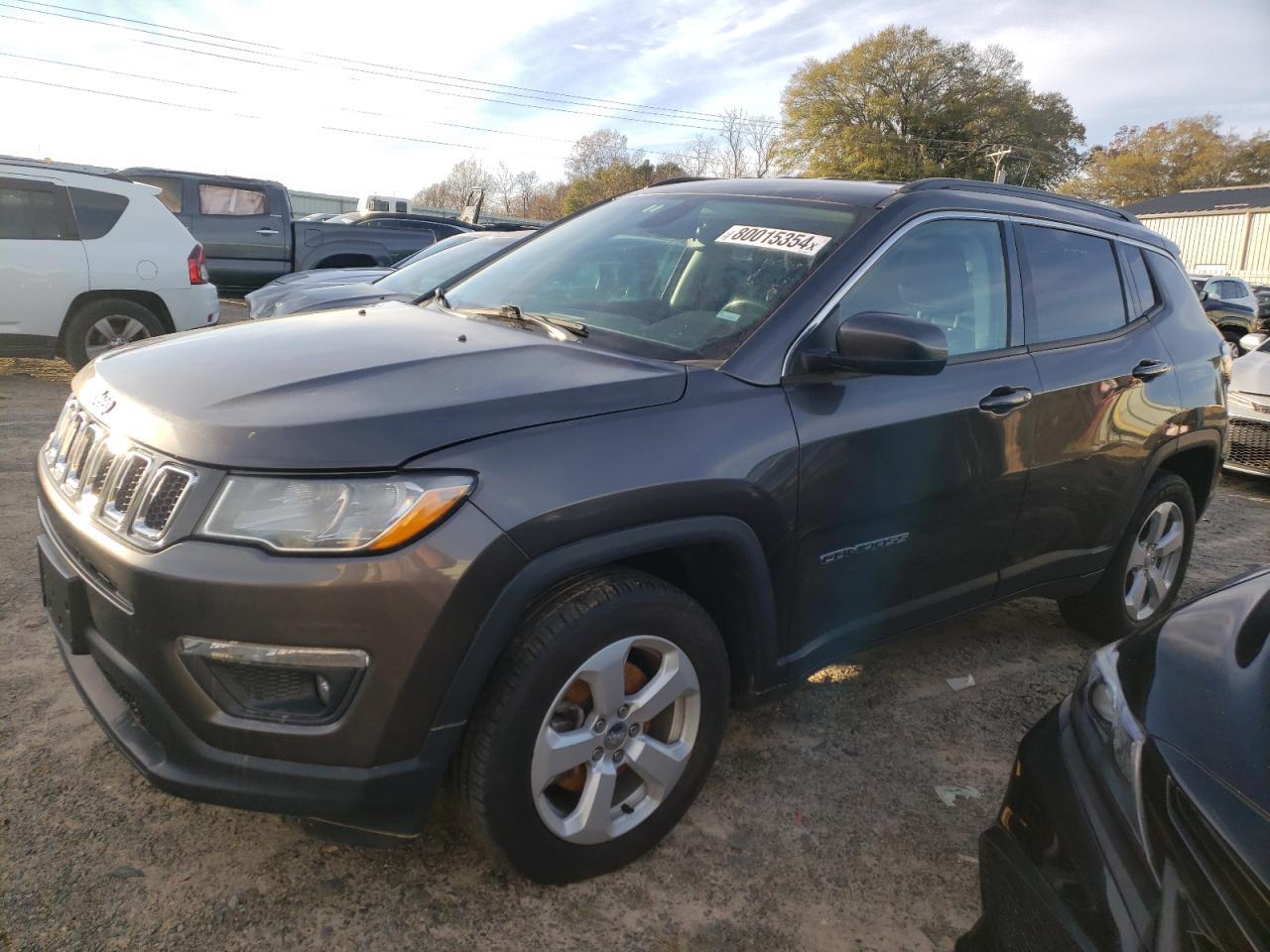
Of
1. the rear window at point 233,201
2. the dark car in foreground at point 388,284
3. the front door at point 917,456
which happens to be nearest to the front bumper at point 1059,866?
the front door at point 917,456

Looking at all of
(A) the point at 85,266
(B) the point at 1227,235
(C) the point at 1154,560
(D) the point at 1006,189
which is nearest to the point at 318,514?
(D) the point at 1006,189

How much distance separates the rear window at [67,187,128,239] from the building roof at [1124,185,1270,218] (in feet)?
149

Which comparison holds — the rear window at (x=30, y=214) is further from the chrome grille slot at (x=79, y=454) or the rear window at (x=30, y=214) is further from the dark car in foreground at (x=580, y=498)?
the chrome grille slot at (x=79, y=454)

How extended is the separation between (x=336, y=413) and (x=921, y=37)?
59.5 m

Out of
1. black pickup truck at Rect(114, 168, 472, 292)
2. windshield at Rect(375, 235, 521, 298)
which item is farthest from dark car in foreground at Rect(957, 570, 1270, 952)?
black pickup truck at Rect(114, 168, 472, 292)

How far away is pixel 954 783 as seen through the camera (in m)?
2.88

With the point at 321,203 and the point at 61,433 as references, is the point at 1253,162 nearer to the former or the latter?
the point at 321,203

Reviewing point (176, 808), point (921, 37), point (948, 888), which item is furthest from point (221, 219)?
point (921, 37)

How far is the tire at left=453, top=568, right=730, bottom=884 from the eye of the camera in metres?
1.97

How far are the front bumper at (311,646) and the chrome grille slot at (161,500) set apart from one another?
0.17 feet

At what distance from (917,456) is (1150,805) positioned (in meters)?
1.32

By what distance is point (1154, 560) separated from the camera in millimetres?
4008

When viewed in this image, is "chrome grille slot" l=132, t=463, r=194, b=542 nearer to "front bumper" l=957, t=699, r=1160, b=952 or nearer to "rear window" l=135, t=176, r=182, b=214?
"front bumper" l=957, t=699, r=1160, b=952

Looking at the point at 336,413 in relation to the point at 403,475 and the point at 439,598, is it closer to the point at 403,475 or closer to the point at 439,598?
the point at 403,475
